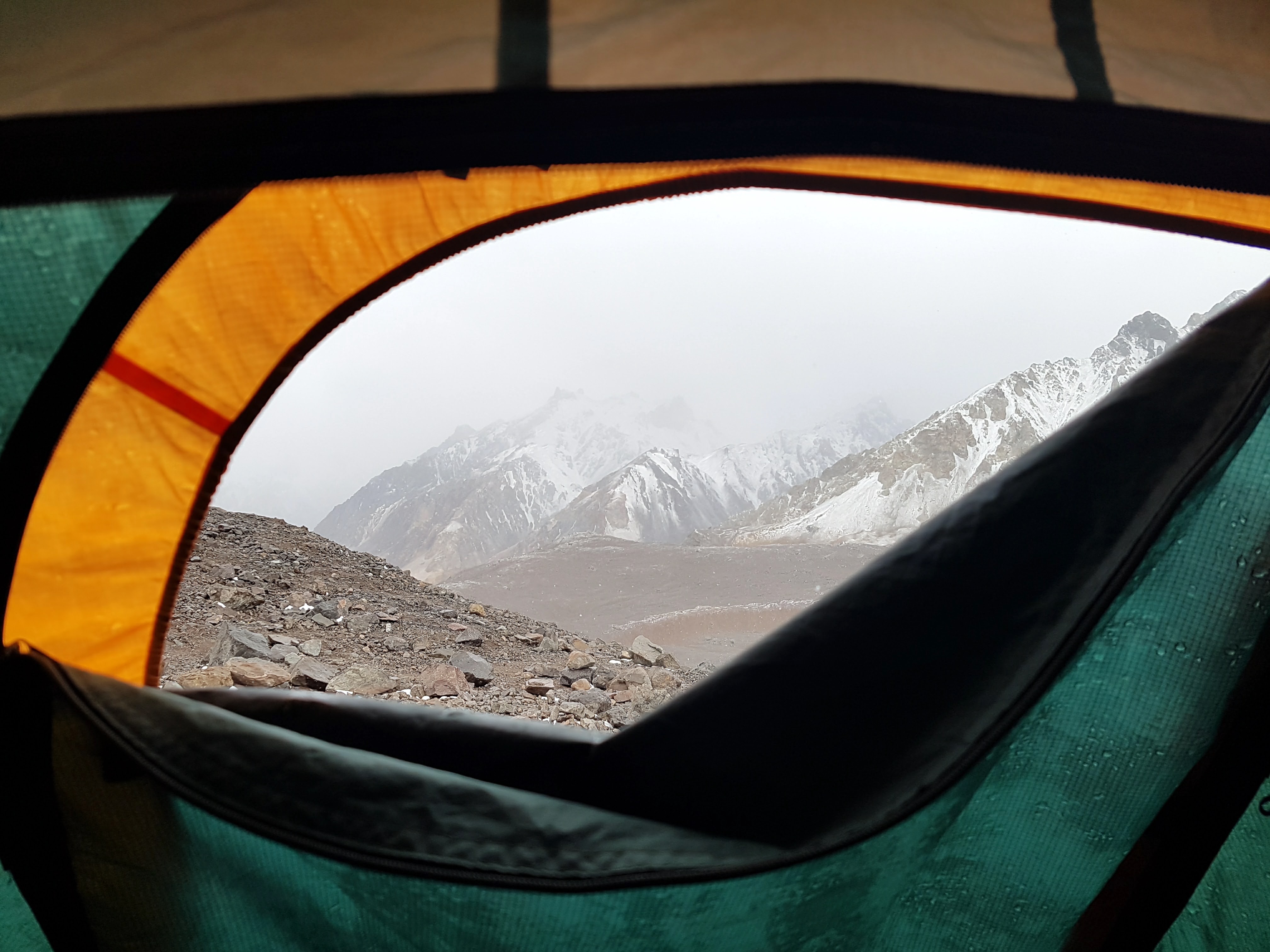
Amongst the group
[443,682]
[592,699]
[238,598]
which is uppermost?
[238,598]

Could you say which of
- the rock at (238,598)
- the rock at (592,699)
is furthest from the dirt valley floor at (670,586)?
the rock at (238,598)

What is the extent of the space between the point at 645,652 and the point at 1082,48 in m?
4.76

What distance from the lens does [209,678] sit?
3000 mm

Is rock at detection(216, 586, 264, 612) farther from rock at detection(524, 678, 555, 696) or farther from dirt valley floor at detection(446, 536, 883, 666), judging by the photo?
dirt valley floor at detection(446, 536, 883, 666)

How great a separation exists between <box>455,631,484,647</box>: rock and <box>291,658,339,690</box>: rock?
98 centimetres

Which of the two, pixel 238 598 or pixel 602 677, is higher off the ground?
pixel 238 598

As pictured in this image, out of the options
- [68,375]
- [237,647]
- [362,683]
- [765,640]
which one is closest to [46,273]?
[68,375]

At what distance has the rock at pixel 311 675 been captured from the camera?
3279 mm

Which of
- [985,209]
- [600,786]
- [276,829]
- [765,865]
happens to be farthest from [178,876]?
[985,209]

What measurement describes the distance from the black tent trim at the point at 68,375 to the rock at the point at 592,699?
3.31 m

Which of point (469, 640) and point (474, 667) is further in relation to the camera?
point (469, 640)

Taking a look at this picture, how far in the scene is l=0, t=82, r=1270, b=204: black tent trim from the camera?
1.89 ft

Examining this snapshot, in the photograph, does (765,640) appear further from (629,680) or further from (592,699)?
(629,680)

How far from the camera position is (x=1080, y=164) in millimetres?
615
